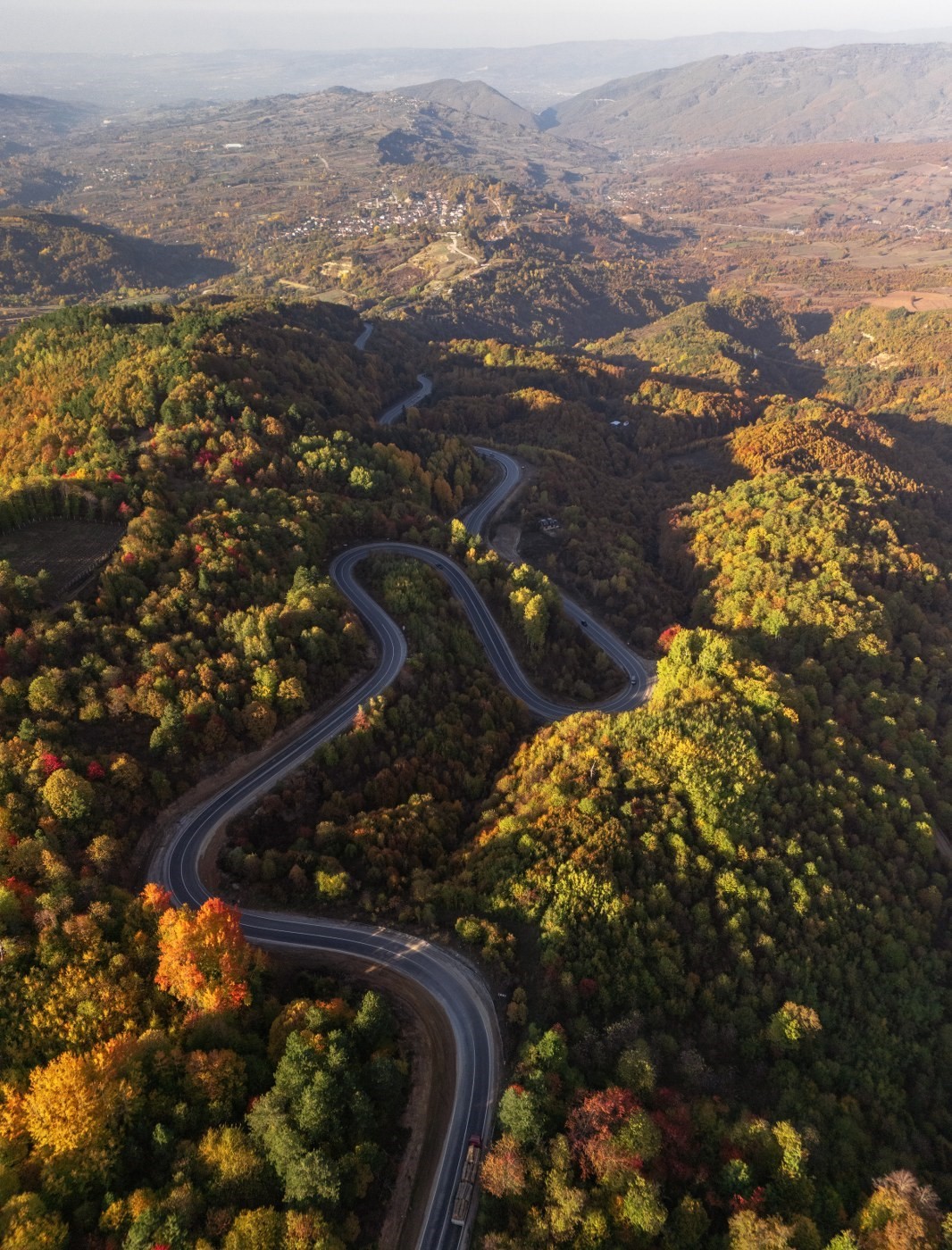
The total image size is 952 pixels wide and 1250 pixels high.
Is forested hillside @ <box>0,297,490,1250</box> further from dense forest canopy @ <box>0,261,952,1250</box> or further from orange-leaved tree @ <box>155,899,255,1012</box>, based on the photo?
dense forest canopy @ <box>0,261,952,1250</box>

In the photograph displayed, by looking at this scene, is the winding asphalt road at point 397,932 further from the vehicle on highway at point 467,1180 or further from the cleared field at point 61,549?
the cleared field at point 61,549

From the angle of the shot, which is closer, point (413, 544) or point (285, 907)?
point (285, 907)

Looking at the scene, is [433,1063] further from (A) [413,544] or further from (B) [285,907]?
(A) [413,544]

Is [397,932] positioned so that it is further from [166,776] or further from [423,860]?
[166,776]

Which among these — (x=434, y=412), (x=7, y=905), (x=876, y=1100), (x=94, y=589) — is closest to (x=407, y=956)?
(x=7, y=905)

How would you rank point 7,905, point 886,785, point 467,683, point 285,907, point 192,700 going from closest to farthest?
point 7,905 < point 285,907 < point 192,700 < point 886,785 < point 467,683

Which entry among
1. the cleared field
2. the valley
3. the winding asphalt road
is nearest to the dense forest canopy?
the valley

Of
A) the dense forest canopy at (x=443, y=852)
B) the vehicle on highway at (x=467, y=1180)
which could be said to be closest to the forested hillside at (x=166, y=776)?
the dense forest canopy at (x=443, y=852)
